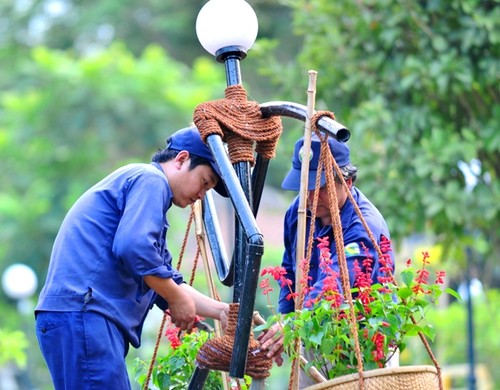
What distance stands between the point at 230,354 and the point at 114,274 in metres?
0.49

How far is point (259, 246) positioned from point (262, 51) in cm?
484

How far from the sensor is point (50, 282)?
361 centimetres

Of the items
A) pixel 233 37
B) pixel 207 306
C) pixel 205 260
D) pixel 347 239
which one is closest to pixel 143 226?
pixel 207 306

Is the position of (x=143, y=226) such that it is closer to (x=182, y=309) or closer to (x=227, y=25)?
(x=182, y=309)

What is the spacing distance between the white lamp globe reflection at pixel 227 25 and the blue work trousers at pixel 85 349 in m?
1.11

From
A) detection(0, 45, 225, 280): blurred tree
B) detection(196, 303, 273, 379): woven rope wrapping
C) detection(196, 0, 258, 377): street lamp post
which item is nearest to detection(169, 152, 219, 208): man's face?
detection(196, 0, 258, 377): street lamp post

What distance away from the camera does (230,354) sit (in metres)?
3.54

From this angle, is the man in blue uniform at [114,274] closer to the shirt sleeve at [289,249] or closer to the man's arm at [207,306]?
the man's arm at [207,306]

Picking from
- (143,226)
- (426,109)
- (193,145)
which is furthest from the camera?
(426,109)

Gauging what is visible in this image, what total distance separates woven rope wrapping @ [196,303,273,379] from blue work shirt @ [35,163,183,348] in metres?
0.27

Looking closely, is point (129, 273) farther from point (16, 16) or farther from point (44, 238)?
point (16, 16)

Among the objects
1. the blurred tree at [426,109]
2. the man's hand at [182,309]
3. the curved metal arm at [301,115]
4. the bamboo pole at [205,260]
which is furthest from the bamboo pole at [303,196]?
the blurred tree at [426,109]

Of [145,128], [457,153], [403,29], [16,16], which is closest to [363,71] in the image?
[403,29]

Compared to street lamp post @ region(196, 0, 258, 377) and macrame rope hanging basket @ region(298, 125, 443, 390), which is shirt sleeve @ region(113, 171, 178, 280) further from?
macrame rope hanging basket @ region(298, 125, 443, 390)
